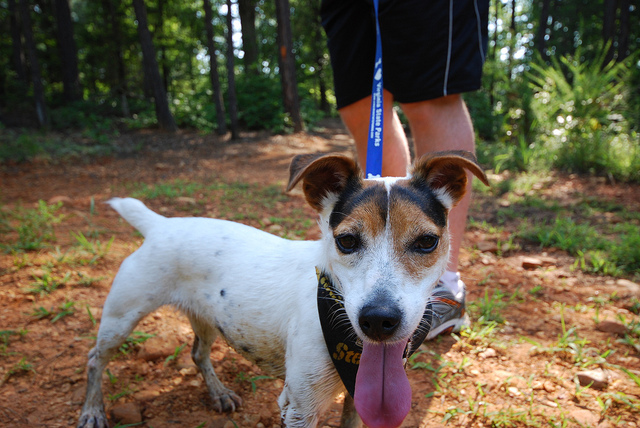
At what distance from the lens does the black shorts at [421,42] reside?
241 cm

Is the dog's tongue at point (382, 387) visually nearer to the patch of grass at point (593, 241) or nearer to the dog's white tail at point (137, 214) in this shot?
the dog's white tail at point (137, 214)

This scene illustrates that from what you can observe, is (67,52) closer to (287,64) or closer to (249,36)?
(249,36)

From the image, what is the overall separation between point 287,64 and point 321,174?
42.5 ft

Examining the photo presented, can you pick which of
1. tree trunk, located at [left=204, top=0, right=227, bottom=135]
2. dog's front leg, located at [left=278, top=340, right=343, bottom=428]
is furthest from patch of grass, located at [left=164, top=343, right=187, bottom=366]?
tree trunk, located at [left=204, top=0, right=227, bottom=135]

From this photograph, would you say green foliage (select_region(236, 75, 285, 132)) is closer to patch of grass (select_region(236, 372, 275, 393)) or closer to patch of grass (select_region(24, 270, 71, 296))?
patch of grass (select_region(24, 270, 71, 296))

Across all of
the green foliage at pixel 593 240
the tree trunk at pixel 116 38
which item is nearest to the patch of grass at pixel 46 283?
the green foliage at pixel 593 240

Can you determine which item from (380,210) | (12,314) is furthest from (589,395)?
(12,314)

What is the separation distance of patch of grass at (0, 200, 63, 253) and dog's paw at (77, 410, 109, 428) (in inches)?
91.8

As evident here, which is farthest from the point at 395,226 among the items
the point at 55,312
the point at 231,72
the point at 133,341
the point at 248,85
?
the point at 248,85

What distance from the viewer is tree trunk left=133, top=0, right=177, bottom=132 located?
1185 centimetres

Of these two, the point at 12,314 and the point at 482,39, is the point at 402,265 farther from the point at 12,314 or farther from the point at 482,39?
the point at 12,314

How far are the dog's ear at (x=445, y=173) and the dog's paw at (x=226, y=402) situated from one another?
167cm

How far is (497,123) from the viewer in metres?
11.2

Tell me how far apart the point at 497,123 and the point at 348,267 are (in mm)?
11090
